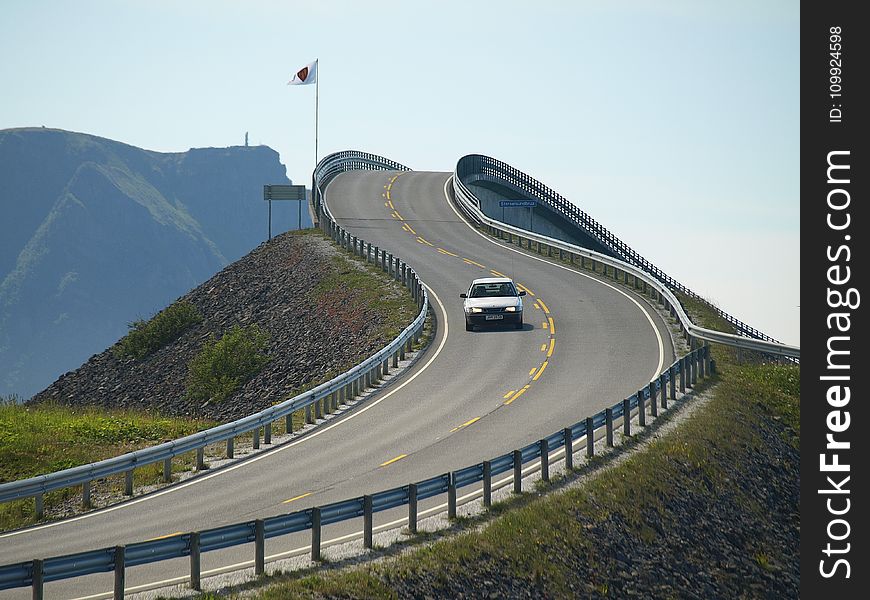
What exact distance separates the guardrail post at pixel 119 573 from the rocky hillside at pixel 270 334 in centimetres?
2000

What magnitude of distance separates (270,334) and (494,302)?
10132 mm

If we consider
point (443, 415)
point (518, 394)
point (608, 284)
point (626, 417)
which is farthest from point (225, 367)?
point (626, 417)

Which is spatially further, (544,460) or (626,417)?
(626,417)

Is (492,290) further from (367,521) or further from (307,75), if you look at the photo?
(307,75)

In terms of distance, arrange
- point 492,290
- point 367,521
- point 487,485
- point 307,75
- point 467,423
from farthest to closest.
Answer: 1. point 307,75
2. point 492,290
3. point 467,423
4. point 487,485
5. point 367,521

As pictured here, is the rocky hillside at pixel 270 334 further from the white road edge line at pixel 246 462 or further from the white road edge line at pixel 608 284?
the white road edge line at pixel 608 284

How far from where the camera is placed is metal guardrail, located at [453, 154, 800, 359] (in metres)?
34.1

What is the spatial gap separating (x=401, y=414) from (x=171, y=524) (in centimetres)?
898

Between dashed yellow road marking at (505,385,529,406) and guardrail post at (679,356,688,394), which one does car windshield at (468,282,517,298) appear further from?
guardrail post at (679,356,688,394)

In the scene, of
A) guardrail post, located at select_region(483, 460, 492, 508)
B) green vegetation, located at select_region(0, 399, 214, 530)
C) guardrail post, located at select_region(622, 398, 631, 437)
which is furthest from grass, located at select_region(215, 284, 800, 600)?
green vegetation, located at select_region(0, 399, 214, 530)

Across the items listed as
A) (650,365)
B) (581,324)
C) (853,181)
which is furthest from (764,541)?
(581,324)

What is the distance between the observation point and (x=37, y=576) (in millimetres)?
13086

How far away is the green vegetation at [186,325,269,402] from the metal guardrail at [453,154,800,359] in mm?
14236

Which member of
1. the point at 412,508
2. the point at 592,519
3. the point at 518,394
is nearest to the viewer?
the point at 412,508
